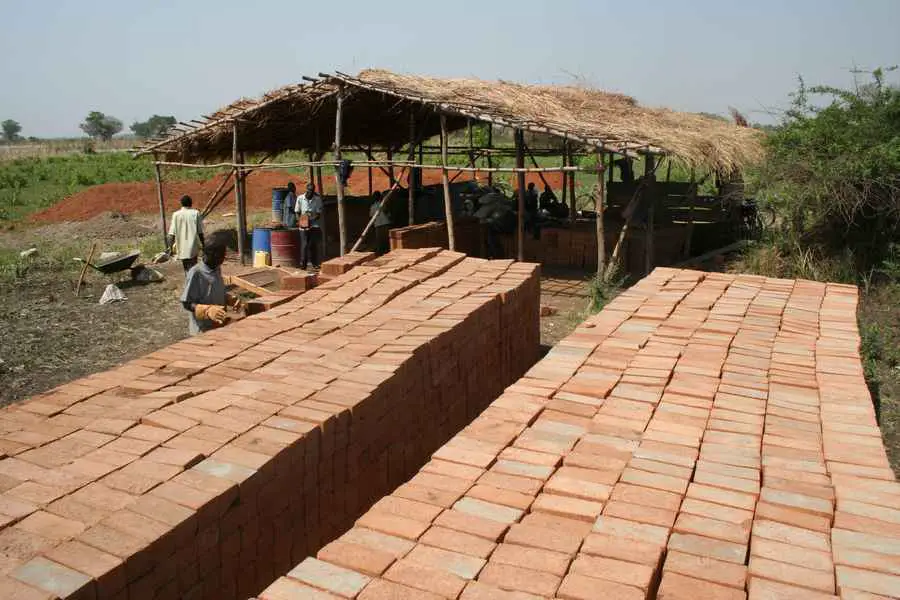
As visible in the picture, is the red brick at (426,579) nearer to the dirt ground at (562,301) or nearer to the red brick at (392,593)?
the red brick at (392,593)

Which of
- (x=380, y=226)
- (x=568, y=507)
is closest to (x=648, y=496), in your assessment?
(x=568, y=507)

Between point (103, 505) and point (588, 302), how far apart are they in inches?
327

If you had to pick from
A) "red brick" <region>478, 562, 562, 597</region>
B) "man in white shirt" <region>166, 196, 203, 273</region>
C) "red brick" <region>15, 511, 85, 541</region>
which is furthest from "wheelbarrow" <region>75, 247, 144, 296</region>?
"red brick" <region>478, 562, 562, 597</region>

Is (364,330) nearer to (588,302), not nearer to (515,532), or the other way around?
(515,532)

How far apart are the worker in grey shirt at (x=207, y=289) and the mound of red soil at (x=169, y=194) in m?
19.4

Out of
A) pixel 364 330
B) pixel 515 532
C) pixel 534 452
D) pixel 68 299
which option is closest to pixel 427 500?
pixel 515 532

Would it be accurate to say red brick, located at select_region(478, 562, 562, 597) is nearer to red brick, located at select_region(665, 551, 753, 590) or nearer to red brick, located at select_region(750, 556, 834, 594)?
red brick, located at select_region(665, 551, 753, 590)

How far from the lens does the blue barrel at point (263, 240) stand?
12859 millimetres

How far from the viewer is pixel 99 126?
75500mm

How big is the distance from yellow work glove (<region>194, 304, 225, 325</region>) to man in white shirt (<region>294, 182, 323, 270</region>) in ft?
23.9

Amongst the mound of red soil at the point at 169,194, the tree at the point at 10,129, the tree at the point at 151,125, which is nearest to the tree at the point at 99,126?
the tree at the point at 151,125

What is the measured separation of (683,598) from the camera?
2.09 metres

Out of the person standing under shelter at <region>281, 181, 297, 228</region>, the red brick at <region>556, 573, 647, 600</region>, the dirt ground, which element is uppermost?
the person standing under shelter at <region>281, 181, 297, 228</region>

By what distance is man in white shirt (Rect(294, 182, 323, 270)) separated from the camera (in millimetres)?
12406
